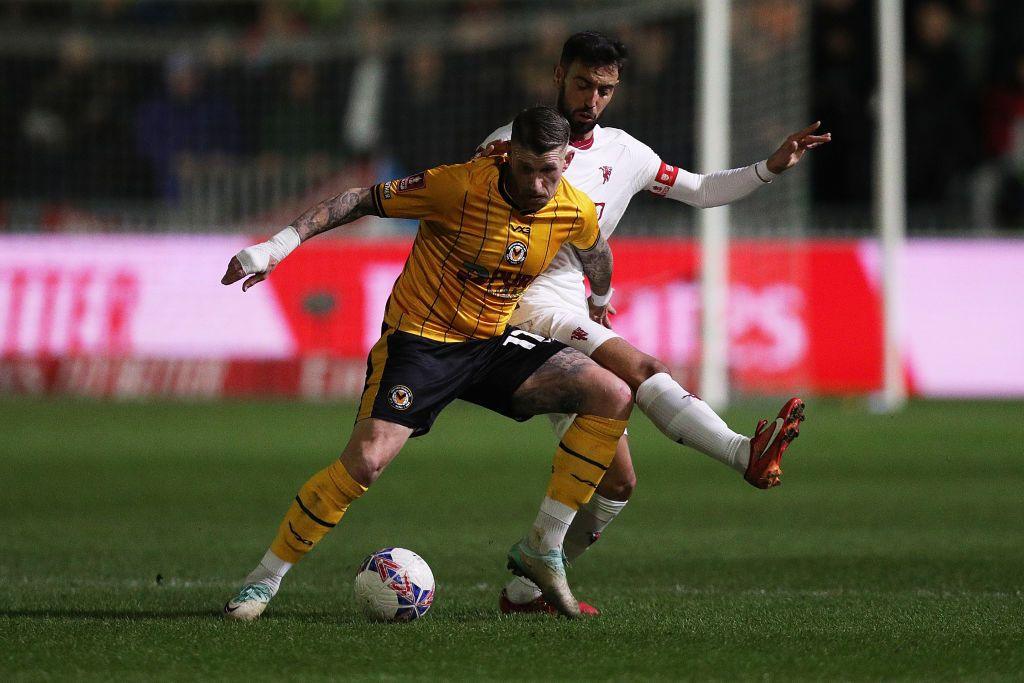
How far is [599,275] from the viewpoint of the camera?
6.39 metres

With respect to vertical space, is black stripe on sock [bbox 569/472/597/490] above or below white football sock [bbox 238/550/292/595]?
above

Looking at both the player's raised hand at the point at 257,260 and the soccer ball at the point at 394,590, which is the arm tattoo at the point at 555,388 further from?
the player's raised hand at the point at 257,260

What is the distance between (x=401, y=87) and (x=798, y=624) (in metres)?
15.2

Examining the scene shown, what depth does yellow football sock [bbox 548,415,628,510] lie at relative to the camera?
588 cm

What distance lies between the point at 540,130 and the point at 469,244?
0.54 meters

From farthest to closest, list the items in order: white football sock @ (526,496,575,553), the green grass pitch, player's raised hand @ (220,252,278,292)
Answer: white football sock @ (526,496,575,553) → player's raised hand @ (220,252,278,292) → the green grass pitch

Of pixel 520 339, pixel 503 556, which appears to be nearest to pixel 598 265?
pixel 520 339

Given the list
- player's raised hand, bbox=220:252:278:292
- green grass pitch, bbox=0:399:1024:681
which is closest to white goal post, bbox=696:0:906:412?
green grass pitch, bbox=0:399:1024:681

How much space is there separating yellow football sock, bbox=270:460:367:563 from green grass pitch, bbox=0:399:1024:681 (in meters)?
0.27

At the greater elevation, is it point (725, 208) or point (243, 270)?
point (725, 208)

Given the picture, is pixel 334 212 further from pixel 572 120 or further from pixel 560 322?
pixel 572 120

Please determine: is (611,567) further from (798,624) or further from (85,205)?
(85,205)

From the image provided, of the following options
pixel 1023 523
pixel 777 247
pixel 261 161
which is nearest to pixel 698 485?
pixel 1023 523

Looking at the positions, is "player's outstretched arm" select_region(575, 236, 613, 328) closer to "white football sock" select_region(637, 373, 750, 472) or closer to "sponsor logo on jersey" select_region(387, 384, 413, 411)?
"white football sock" select_region(637, 373, 750, 472)
